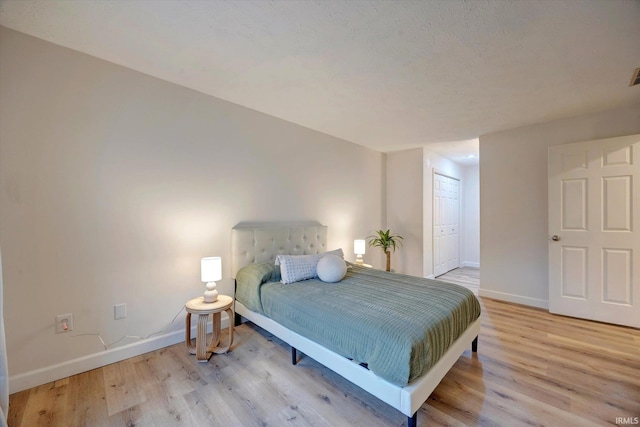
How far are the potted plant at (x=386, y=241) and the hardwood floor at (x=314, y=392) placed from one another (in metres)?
2.12

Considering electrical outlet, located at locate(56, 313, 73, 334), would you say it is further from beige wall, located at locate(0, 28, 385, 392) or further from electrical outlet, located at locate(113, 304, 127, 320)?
electrical outlet, located at locate(113, 304, 127, 320)

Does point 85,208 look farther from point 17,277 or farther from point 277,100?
point 277,100

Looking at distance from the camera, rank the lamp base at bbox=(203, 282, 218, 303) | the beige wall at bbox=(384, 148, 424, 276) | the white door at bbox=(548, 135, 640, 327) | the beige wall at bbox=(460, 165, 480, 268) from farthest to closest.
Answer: the beige wall at bbox=(460, 165, 480, 268) → the beige wall at bbox=(384, 148, 424, 276) → the white door at bbox=(548, 135, 640, 327) → the lamp base at bbox=(203, 282, 218, 303)

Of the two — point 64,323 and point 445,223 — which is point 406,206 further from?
point 64,323

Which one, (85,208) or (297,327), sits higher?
(85,208)

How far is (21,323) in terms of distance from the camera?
1.78m

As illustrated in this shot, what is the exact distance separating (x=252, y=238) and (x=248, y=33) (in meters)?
1.90

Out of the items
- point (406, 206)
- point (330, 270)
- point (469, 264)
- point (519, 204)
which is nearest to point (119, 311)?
point (330, 270)

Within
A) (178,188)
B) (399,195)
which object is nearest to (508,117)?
(399,195)

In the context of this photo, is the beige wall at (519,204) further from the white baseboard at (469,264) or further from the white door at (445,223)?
the white baseboard at (469,264)

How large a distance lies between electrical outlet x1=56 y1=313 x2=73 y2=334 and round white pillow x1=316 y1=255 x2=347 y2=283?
2012mm

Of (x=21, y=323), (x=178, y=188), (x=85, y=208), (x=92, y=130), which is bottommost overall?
(x=21, y=323)

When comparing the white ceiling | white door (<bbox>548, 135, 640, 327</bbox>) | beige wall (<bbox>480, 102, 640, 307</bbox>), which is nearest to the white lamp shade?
the white ceiling

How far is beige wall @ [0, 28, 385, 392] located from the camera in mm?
1772
